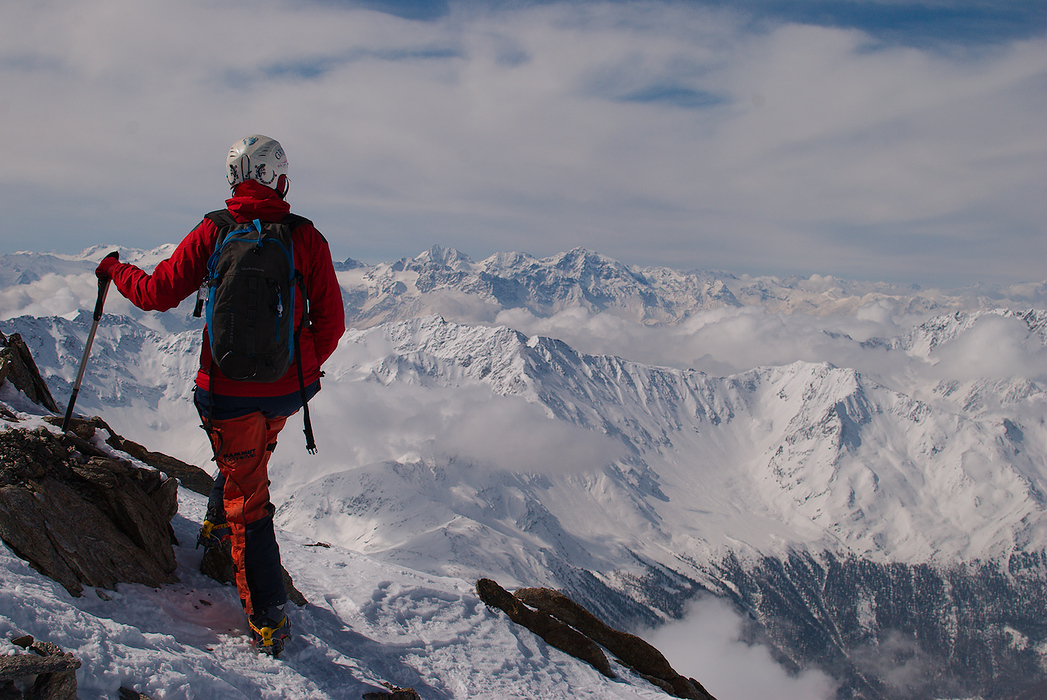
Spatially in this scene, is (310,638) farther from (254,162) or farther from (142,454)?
(142,454)

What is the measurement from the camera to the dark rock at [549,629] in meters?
13.3

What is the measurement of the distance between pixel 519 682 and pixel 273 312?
863 centimetres

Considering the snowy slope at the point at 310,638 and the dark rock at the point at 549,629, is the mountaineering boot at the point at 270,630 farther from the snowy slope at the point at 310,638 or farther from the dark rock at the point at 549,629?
the dark rock at the point at 549,629

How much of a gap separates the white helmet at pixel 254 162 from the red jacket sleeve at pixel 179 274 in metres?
0.84

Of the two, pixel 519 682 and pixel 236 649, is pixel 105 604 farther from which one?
pixel 519 682

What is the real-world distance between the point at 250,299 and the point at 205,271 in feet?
3.53

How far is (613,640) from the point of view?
16469mm

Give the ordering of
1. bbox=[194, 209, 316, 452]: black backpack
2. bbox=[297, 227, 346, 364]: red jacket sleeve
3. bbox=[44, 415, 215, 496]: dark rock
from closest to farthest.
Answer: bbox=[194, 209, 316, 452]: black backpack
bbox=[297, 227, 346, 364]: red jacket sleeve
bbox=[44, 415, 215, 496]: dark rock

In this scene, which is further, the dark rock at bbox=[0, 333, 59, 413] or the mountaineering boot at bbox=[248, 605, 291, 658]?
the dark rock at bbox=[0, 333, 59, 413]

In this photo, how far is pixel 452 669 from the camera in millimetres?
10555

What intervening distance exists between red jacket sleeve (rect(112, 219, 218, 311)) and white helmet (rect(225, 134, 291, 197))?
835 mm

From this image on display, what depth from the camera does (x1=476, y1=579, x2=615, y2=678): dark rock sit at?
13328 millimetres

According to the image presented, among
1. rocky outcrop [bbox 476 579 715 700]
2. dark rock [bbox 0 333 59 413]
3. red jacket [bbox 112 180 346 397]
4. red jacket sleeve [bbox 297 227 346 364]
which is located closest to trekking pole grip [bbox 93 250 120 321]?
red jacket [bbox 112 180 346 397]

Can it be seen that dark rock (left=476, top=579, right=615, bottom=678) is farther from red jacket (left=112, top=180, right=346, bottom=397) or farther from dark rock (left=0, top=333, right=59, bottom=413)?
dark rock (left=0, top=333, right=59, bottom=413)
